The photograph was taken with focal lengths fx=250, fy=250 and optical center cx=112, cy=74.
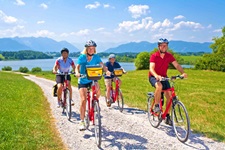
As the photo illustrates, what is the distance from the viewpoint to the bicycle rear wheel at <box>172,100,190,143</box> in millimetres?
6891

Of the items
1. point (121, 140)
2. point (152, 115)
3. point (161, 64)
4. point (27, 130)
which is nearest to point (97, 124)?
point (121, 140)

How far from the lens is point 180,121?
282 inches

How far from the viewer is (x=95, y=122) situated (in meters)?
7.00

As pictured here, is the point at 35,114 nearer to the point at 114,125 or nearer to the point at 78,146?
the point at 114,125

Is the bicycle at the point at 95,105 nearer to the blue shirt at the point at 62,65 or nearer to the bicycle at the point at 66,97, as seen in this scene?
the bicycle at the point at 66,97

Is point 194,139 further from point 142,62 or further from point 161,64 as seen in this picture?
point 142,62

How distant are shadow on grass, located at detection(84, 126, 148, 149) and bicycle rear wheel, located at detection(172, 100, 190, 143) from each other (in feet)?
3.27

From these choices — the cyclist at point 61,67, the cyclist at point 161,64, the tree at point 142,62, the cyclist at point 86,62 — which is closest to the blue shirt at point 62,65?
the cyclist at point 61,67

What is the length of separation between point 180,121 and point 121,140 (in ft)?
5.82

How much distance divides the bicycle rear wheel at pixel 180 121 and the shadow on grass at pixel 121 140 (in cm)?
100

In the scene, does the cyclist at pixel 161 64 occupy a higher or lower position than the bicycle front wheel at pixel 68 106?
higher

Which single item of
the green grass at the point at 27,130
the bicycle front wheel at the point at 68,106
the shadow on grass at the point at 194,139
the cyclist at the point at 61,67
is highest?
the cyclist at the point at 61,67

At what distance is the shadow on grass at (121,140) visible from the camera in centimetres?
667

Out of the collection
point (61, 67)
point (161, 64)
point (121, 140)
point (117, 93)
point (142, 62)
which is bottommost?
point (121, 140)
